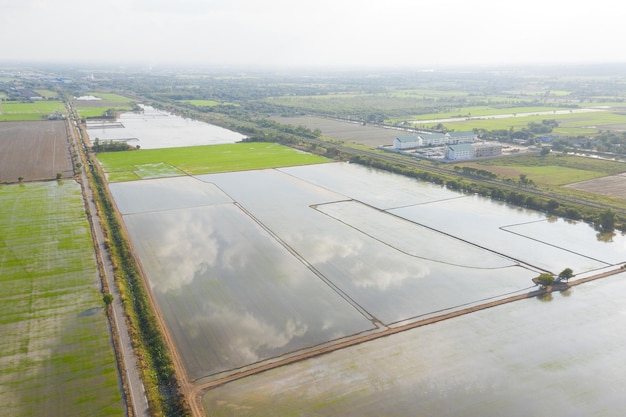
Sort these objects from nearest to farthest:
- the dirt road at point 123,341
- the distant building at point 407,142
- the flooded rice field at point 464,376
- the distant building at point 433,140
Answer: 1. the dirt road at point 123,341
2. the flooded rice field at point 464,376
3. the distant building at point 407,142
4. the distant building at point 433,140

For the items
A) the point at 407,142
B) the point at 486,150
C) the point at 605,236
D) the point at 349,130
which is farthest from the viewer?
the point at 349,130

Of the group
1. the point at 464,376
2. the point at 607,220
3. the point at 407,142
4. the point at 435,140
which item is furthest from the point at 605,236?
the point at 435,140

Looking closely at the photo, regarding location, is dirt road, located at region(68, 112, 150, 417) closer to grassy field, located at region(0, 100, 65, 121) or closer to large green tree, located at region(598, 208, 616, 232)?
large green tree, located at region(598, 208, 616, 232)

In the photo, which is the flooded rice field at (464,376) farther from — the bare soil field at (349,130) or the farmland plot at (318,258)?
the bare soil field at (349,130)

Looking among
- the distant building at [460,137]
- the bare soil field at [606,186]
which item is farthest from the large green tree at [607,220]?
the distant building at [460,137]

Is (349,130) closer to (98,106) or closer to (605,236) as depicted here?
(605,236)

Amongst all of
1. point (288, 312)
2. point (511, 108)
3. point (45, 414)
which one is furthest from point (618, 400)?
→ point (511, 108)
